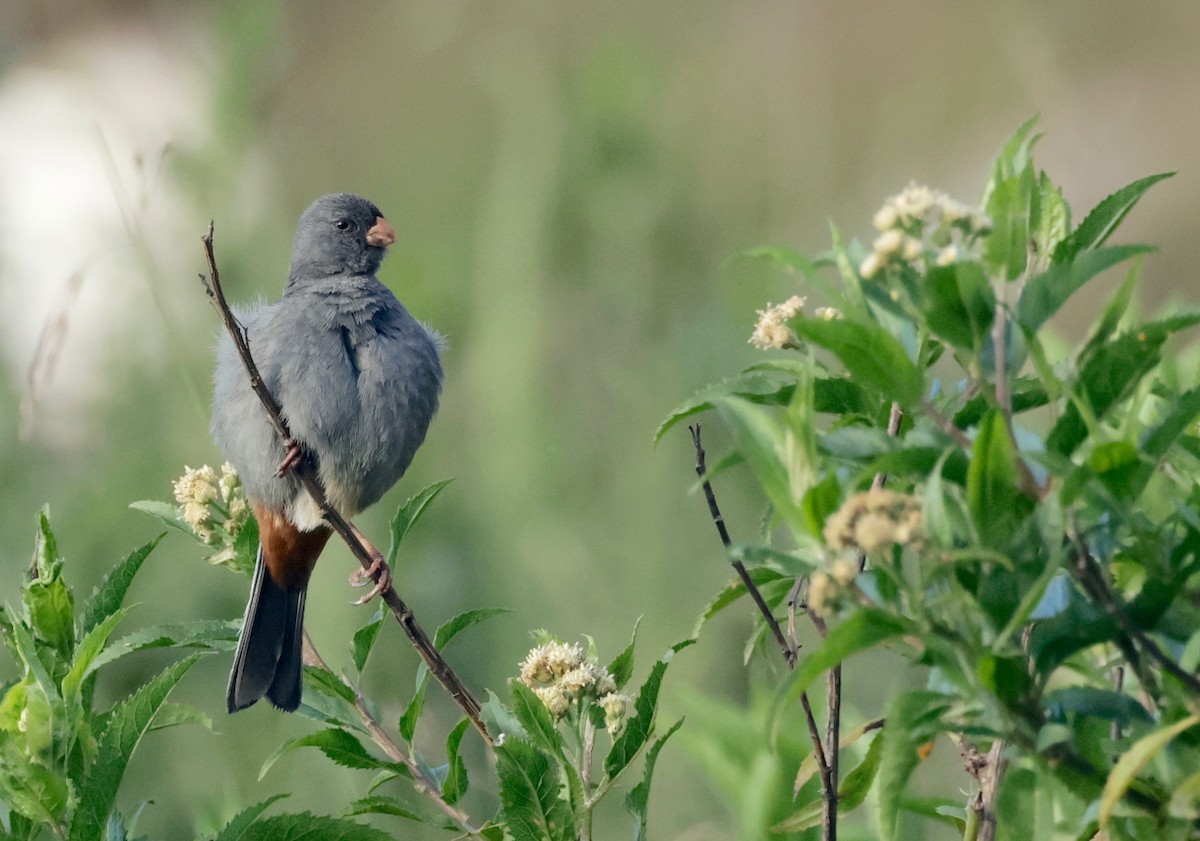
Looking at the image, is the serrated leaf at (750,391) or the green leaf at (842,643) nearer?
the green leaf at (842,643)

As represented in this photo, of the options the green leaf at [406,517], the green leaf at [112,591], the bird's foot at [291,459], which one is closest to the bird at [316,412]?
the bird's foot at [291,459]

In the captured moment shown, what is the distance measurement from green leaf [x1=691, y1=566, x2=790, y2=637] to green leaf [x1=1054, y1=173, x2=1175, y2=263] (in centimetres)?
48

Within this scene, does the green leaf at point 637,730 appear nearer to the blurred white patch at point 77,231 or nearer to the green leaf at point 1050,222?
the green leaf at point 1050,222

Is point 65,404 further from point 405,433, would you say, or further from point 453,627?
point 453,627

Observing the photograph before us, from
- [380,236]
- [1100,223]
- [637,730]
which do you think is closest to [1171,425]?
[1100,223]

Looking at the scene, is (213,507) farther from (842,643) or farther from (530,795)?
(842,643)

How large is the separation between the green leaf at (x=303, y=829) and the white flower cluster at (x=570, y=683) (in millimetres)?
278

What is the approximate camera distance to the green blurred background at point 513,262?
4.20m

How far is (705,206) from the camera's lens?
17.8ft

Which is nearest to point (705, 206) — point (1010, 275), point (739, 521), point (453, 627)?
point (739, 521)

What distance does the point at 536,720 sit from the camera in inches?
65.3

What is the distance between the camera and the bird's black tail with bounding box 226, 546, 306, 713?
9.06 feet

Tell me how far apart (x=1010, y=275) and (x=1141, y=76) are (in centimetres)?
657

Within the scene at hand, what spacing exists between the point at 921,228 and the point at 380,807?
0.97 m
